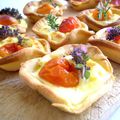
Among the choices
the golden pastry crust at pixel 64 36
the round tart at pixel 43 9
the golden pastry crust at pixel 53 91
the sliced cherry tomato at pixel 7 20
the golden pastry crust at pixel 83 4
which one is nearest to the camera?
the golden pastry crust at pixel 53 91

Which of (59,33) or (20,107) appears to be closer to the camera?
(20,107)

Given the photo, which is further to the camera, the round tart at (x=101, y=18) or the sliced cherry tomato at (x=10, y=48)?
the round tart at (x=101, y=18)

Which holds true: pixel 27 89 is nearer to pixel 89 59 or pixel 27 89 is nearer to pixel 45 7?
pixel 89 59

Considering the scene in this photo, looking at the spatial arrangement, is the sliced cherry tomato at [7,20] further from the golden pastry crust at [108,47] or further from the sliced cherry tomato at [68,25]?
the golden pastry crust at [108,47]

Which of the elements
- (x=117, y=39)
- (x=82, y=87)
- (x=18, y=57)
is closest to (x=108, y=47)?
(x=117, y=39)

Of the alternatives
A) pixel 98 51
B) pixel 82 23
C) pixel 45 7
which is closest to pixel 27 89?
pixel 98 51

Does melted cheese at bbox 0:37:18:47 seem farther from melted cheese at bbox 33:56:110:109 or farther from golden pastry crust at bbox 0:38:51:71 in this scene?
melted cheese at bbox 33:56:110:109

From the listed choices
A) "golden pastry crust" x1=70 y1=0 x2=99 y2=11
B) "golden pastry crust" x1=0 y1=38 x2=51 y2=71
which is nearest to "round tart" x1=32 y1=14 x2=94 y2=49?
"golden pastry crust" x1=0 y1=38 x2=51 y2=71

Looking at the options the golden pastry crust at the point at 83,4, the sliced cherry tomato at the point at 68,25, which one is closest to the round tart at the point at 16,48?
the sliced cherry tomato at the point at 68,25
